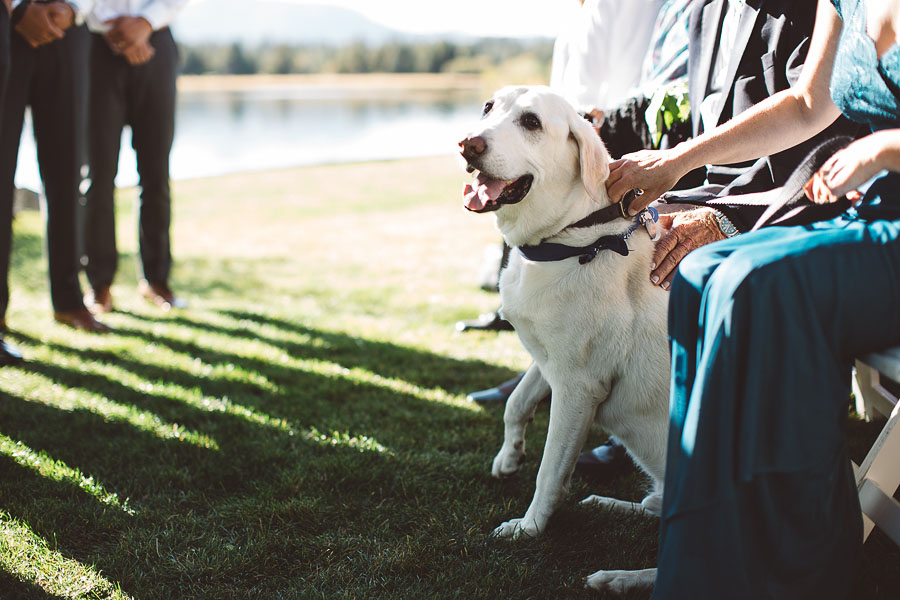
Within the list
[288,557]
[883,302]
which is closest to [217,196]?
[288,557]

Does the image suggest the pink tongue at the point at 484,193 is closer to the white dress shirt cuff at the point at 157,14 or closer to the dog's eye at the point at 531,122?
the dog's eye at the point at 531,122

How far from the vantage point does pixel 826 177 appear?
1671 millimetres

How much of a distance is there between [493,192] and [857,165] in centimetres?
95

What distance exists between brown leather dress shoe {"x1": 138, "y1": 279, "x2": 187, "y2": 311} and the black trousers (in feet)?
0.76

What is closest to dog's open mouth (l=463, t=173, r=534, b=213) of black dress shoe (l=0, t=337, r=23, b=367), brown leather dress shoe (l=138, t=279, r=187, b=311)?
black dress shoe (l=0, t=337, r=23, b=367)

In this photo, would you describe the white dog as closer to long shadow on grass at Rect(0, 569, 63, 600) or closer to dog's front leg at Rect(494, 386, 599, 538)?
dog's front leg at Rect(494, 386, 599, 538)

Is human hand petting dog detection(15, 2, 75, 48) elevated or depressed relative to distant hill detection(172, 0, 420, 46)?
depressed

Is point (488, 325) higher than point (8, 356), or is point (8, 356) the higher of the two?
point (488, 325)

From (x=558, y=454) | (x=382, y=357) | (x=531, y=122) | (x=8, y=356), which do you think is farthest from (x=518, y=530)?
(x=8, y=356)

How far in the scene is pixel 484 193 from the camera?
214 cm

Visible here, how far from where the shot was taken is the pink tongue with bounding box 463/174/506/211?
2.14 meters

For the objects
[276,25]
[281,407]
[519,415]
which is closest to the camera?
[519,415]

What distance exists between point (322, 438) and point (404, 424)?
16.0 inches

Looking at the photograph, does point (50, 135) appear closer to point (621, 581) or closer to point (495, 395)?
point (495, 395)
